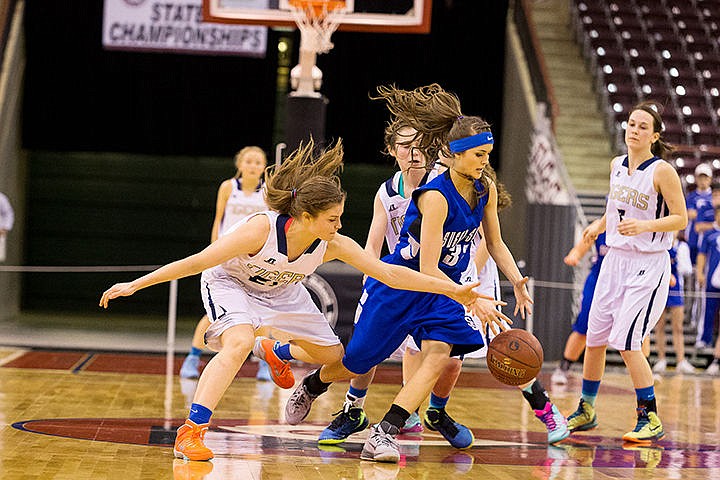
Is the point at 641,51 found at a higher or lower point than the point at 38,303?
higher

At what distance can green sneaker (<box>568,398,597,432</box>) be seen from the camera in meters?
6.00

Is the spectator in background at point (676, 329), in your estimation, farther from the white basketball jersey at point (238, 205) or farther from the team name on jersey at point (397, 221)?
the team name on jersey at point (397, 221)

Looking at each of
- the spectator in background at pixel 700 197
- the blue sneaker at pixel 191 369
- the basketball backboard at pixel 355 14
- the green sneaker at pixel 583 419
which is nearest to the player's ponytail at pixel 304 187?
the green sneaker at pixel 583 419

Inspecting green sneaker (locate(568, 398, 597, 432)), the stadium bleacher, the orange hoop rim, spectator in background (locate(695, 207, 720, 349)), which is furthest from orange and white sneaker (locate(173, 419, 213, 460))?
the stadium bleacher

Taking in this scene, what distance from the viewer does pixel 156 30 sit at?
15516 mm

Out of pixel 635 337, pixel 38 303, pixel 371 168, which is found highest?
pixel 371 168

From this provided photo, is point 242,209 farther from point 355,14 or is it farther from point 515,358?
point 515,358

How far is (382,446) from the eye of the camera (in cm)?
477

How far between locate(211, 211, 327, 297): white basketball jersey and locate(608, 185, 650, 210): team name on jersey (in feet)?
6.58

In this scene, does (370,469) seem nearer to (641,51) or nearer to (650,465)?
(650,465)

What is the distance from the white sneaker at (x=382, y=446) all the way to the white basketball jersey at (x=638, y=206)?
193cm

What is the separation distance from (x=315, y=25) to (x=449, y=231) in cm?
601

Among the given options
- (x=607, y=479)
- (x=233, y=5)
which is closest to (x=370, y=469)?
(x=607, y=479)

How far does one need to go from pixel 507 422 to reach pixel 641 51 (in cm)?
1172
